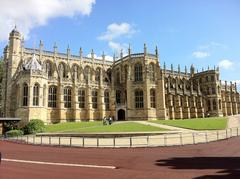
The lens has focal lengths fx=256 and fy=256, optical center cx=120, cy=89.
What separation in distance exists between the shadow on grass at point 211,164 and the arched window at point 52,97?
40.6 m

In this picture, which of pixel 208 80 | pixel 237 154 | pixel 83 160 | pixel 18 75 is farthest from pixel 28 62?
pixel 208 80

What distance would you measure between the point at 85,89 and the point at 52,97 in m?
7.56

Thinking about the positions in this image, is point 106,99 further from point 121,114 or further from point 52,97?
point 52,97

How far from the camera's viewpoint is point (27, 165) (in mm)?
14102

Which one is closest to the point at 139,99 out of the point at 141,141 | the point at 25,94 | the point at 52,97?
the point at 52,97

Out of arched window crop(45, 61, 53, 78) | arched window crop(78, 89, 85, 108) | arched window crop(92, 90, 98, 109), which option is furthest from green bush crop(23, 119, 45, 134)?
arched window crop(45, 61, 53, 78)

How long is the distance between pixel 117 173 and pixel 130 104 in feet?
150

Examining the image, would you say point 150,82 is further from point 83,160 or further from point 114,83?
point 83,160

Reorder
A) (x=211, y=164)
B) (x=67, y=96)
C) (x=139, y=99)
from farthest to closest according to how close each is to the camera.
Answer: (x=139, y=99) → (x=67, y=96) → (x=211, y=164)

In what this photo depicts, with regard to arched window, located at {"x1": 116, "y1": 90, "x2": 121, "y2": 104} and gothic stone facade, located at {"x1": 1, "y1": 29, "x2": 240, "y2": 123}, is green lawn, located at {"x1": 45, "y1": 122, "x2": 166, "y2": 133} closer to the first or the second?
gothic stone facade, located at {"x1": 1, "y1": 29, "x2": 240, "y2": 123}

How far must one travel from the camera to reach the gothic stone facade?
48250 millimetres

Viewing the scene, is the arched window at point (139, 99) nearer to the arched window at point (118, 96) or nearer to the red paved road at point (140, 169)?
→ the arched window at point (118, 96)

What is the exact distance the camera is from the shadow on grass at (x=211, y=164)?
36.1 feet

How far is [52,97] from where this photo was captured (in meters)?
52.5
